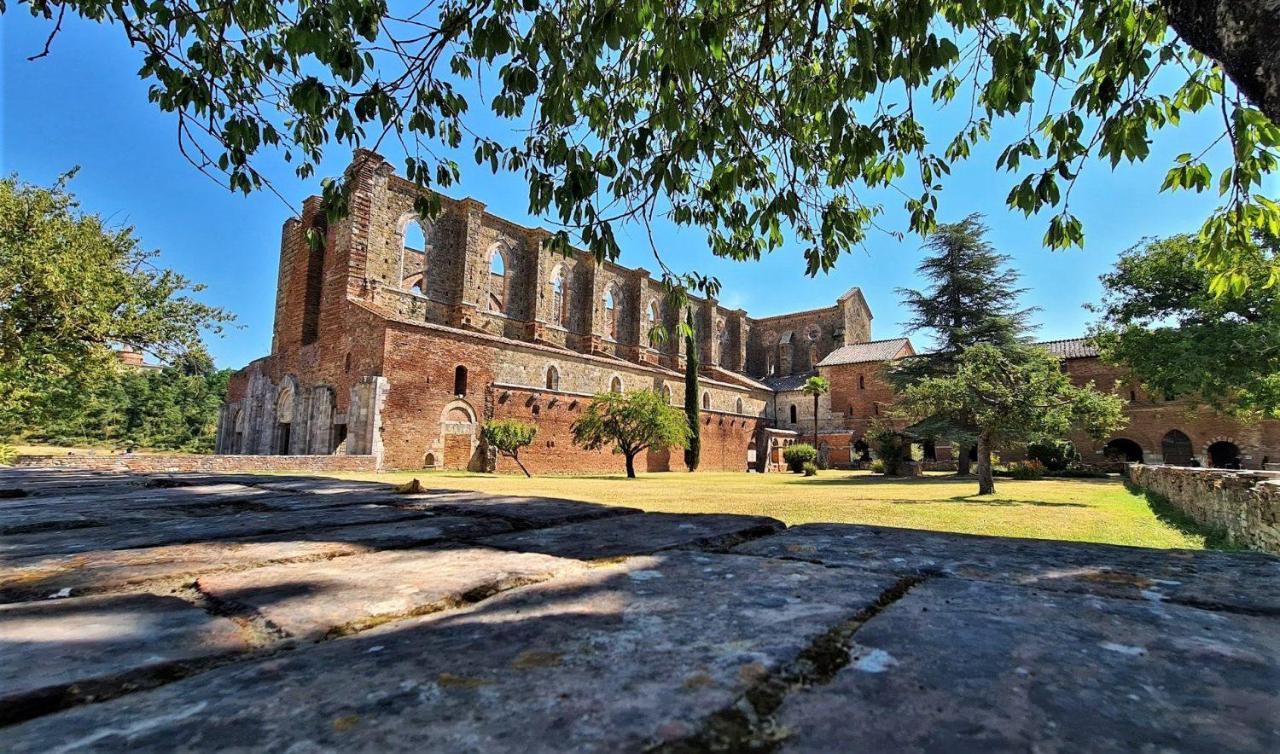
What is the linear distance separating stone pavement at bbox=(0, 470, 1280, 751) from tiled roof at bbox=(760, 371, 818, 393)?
129ft

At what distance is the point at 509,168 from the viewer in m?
4.22

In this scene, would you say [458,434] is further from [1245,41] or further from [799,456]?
[1245,41]

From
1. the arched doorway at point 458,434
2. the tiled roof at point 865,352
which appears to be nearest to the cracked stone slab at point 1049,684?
the arched doorway at point 458,434

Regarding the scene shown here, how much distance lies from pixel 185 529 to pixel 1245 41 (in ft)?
15.0

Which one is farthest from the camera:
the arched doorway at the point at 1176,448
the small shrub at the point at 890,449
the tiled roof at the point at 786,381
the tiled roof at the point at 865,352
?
the tiled roof at the point at 786,381

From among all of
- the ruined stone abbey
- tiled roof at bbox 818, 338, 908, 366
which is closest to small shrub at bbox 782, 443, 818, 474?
the ruined stone abbey

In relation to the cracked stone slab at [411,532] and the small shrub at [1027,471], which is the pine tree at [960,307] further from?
the cracked stone slab at [411,532]

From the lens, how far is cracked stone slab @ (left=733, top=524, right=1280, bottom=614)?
123 cm

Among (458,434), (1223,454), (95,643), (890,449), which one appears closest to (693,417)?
(890,449)

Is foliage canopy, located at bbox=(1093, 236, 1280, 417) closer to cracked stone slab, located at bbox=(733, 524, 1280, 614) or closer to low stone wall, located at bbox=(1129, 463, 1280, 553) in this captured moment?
low stone wall, located at bbox=(1129, 463, 1280, 553)

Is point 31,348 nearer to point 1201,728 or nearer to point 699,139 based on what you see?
point 699,139

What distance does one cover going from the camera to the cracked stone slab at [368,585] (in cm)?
110

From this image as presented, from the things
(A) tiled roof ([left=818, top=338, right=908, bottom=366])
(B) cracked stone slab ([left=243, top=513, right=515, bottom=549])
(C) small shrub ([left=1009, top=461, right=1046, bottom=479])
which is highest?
(A) tiled roof ([left=818, top=338, right=908, bottom=366])

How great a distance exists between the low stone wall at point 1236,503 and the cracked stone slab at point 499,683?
300 inches
